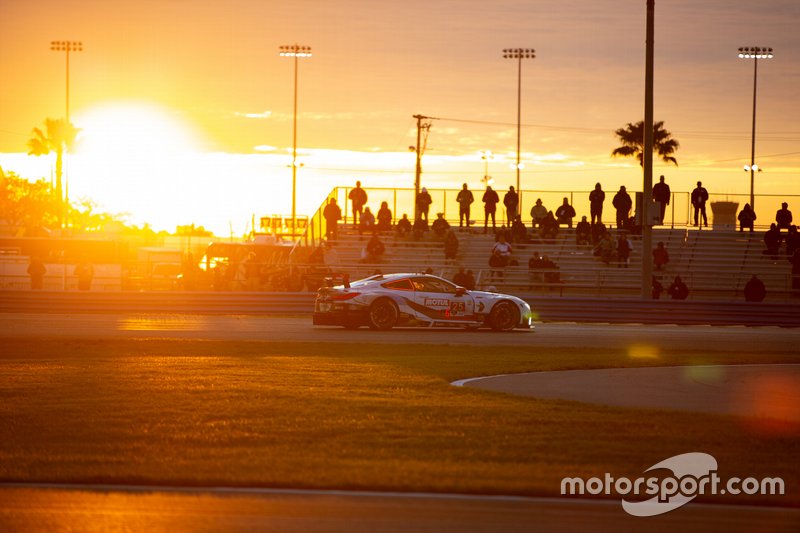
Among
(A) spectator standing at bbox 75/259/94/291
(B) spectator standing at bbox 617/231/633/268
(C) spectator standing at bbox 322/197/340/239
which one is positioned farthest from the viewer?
(C) spectator standing at bbox 322/197/340/239

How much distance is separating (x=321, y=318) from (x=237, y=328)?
186 centimetres

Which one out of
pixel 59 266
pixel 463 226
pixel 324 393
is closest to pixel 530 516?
pixel 324 393

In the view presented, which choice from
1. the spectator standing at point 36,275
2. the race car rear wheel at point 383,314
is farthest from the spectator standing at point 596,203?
the spectator standing at point 36,275

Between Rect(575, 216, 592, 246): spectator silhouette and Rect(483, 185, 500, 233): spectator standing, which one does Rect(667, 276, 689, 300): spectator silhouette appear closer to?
Rect(575, 216, 592, 246): spectator silhouette

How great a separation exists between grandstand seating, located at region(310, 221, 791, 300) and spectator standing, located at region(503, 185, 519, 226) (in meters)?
1.23

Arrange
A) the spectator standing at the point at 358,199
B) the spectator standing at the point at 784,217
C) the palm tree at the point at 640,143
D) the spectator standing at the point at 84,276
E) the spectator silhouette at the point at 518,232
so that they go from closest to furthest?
the spectator standing at the point at 84,276 → the spectator standing at the point at 784,217 → the spectator silhouette at the point at 518,232 → the spectator standing at the point at 358,199 → the palm tree at the point at 640,143

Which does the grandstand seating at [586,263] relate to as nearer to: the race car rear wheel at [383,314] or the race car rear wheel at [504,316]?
the race car rear wheel at [504,316]

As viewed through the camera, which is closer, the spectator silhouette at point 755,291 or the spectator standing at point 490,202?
the spectator silhouette at point 755,291

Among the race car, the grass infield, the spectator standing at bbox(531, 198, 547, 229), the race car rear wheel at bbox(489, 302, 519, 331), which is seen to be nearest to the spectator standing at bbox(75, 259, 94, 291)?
the spectator standing at bbox(531, 198, 547, 229)

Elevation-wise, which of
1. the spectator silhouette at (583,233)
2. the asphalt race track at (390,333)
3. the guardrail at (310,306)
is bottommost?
the asphalt race track at (390,333)

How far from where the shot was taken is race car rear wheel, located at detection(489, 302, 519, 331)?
23.2 m

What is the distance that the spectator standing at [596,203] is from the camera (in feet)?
119

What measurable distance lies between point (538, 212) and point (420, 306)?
1607 cm

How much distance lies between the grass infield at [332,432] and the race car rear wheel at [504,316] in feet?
27.2
